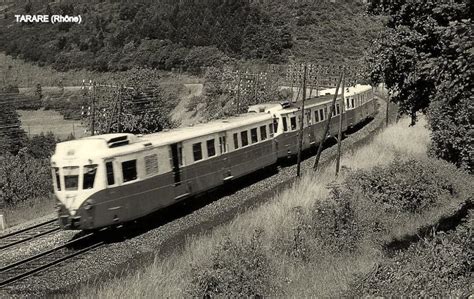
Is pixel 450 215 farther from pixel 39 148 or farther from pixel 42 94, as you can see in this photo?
pixel 42 94

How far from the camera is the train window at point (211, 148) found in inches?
816

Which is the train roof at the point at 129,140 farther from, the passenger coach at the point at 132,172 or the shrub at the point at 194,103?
the shrub at the point at 194,103

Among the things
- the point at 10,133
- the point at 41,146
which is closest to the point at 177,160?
the point at 41,146

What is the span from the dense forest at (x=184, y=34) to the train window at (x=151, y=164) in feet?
187

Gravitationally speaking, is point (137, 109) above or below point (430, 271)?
below

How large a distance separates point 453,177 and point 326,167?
5590mm

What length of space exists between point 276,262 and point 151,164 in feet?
17.9

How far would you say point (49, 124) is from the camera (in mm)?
64438

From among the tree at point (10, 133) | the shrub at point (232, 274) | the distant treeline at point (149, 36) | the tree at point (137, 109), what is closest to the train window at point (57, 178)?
the shrub at point (232, 274)

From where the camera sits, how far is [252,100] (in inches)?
1946

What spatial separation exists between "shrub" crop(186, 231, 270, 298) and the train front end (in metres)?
4.60

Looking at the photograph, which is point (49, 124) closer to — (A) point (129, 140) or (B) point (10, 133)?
(B) point (10, 133)

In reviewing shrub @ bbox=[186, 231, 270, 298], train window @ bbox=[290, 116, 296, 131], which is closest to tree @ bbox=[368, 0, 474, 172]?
shrub @ bbox=[186, 231, 270, 298]

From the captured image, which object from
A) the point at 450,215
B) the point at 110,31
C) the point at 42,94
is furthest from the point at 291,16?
the point at 450,215
